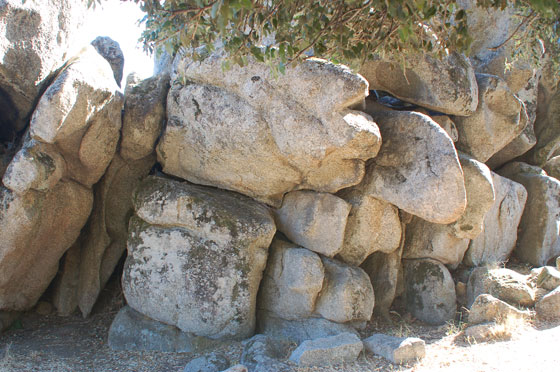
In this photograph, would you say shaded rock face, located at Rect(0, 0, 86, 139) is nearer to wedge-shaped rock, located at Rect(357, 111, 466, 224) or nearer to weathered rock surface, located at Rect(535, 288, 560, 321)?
wedge-shaped rock, located at Rect(357, 111, 466, 224)

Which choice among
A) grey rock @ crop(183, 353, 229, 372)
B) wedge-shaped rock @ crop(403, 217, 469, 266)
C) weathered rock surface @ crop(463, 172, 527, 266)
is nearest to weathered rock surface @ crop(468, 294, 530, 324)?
wedge-shaped rock @ crop(403, 217, 469, 266)

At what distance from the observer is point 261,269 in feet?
20.0

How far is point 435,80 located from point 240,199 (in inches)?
116

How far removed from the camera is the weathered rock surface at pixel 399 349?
498 cm

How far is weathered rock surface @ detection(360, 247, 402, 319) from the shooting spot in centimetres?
673

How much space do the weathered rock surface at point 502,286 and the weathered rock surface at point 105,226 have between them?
446 centimetres

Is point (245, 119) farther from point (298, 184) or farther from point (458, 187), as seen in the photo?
point (458, 187)

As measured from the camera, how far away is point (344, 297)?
588 cm

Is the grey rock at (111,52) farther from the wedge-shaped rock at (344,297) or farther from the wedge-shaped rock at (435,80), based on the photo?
the wedge-shaped rock at (344,297)

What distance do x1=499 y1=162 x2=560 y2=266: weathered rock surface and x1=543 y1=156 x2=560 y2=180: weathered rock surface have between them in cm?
91

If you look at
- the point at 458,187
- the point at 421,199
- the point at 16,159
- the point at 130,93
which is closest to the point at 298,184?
the point at 421,199

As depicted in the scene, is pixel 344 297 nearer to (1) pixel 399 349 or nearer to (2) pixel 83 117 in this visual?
(1) pixel 399 349

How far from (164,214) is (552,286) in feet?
15.4

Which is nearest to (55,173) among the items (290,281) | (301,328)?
(290,281)
